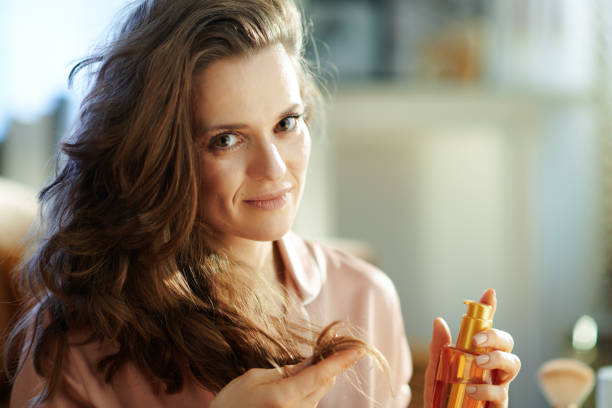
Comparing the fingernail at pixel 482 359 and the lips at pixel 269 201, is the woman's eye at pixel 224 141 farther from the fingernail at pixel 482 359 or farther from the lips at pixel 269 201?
the fingernail at pixel 482 359

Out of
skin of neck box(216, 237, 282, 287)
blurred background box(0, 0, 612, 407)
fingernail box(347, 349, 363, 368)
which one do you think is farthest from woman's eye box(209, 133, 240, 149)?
blurred background box(0, 0, 612, 407)

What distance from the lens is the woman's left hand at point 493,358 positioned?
0.56 meters

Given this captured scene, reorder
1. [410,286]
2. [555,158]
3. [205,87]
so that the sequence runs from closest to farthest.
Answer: [205,87]
[555,158]
[410,286]

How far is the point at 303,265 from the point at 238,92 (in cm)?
28

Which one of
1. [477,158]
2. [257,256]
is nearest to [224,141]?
[257,256]

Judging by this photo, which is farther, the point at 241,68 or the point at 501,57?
the point at 501,57

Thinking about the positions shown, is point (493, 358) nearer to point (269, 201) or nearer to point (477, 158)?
point (269, 201)

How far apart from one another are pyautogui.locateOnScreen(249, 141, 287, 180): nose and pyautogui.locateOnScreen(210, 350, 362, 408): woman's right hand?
187mm

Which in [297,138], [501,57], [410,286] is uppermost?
[501,57]

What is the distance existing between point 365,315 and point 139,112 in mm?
385

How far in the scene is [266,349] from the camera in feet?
2.19

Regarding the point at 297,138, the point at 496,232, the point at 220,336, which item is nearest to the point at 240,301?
the point at 220,336

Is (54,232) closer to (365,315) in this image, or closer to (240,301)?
(240,301)

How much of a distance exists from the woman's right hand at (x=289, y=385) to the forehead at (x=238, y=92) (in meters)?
0.24
